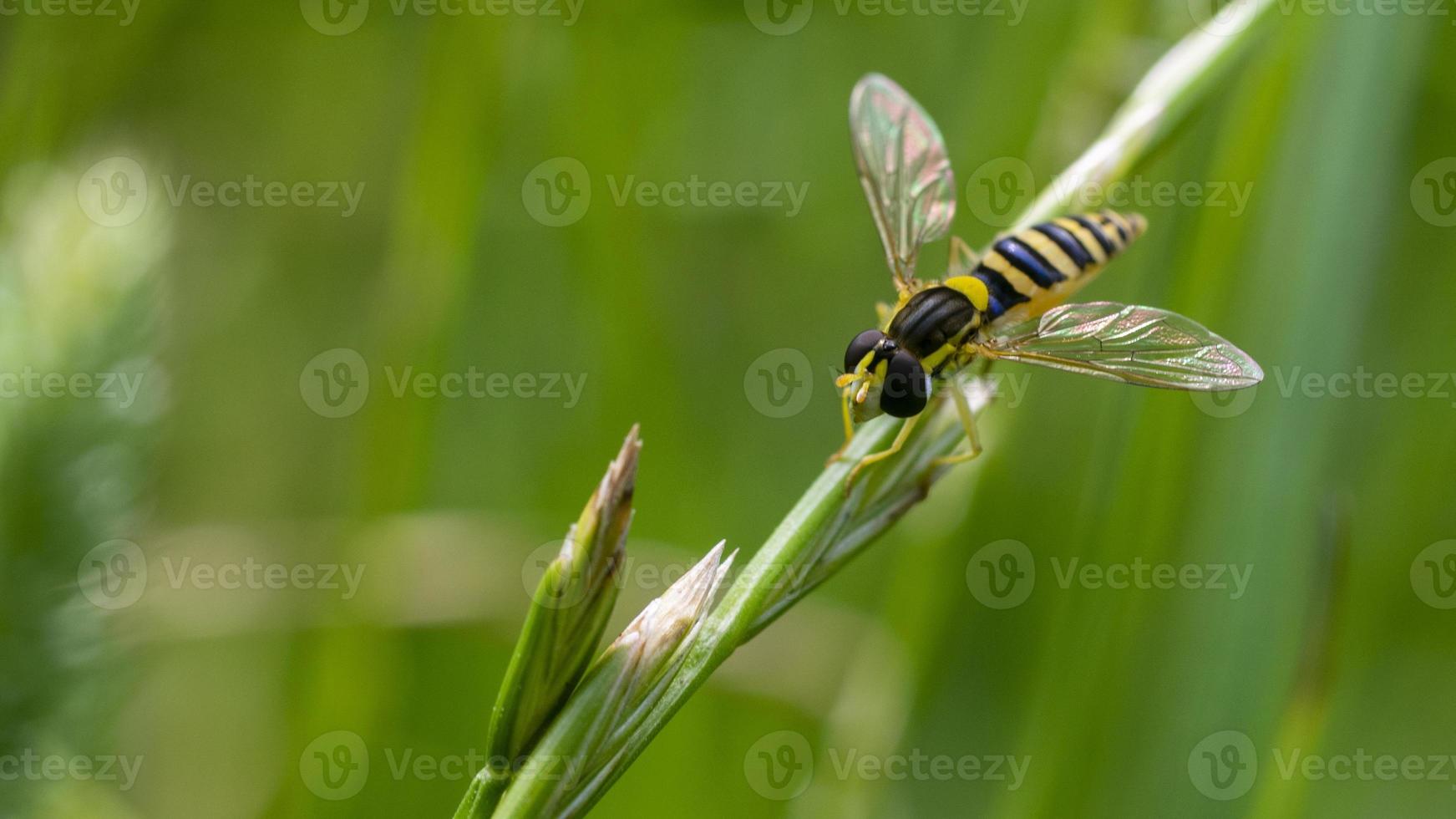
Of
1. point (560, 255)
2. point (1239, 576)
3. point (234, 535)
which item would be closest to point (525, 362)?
point (560, 255)

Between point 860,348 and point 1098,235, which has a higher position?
point 1098,235

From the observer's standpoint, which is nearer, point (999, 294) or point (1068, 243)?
point (1068, 243)

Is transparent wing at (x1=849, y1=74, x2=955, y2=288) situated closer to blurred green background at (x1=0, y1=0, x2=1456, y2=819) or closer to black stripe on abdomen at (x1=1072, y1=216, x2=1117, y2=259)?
blurred green background at (x1=0, y1=0, x2=1456, y2=819)

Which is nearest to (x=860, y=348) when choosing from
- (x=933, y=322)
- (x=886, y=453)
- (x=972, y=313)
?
(x=933, y=322)

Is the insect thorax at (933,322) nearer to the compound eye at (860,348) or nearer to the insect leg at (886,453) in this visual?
the compound eye at (860,348)

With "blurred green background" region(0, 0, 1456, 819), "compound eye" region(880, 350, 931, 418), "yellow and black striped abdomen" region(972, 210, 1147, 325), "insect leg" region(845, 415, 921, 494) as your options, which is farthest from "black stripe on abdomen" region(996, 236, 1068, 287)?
"insect leg" region(845, 415, 921, 494)

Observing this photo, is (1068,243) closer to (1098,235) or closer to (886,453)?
(1098,235)
